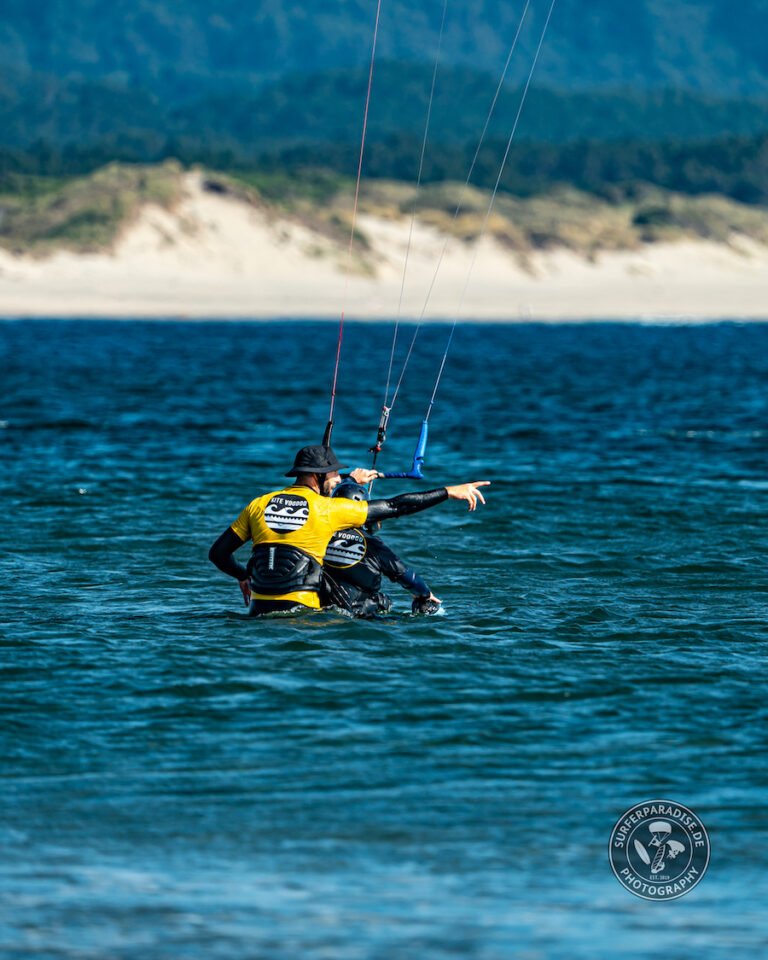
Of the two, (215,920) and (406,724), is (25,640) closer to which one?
(406,724)

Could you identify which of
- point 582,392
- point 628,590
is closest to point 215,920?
point 628,590

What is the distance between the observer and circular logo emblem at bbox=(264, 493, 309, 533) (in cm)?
1192

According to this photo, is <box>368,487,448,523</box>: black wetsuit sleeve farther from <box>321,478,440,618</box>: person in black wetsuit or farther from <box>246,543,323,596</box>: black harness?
<box>246,543,323,596</box>: black harness

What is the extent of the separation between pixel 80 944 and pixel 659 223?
101814 millimetres

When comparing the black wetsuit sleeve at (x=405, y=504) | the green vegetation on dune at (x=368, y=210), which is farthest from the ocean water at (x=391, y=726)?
the green vegetation on dune at (x=368, y=210)

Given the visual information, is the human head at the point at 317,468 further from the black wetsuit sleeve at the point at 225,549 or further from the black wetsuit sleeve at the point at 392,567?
the black wetsuit sleeve at the point at 392,567

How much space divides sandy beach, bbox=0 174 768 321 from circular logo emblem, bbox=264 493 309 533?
62.9 m

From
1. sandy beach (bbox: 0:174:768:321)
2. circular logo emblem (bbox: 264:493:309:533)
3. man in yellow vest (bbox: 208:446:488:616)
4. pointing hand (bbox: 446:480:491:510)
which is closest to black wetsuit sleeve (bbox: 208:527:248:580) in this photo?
man in yellow vest (bbox: 208:446:488:616)

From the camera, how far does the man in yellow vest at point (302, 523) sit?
469 inches

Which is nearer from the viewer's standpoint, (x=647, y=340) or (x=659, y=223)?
(x=647, y=340)

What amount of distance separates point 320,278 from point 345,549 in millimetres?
74446

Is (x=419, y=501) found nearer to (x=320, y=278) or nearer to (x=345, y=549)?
(x=345, y=549)

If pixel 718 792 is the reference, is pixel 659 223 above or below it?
above

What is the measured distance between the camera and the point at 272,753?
9.27 meters
